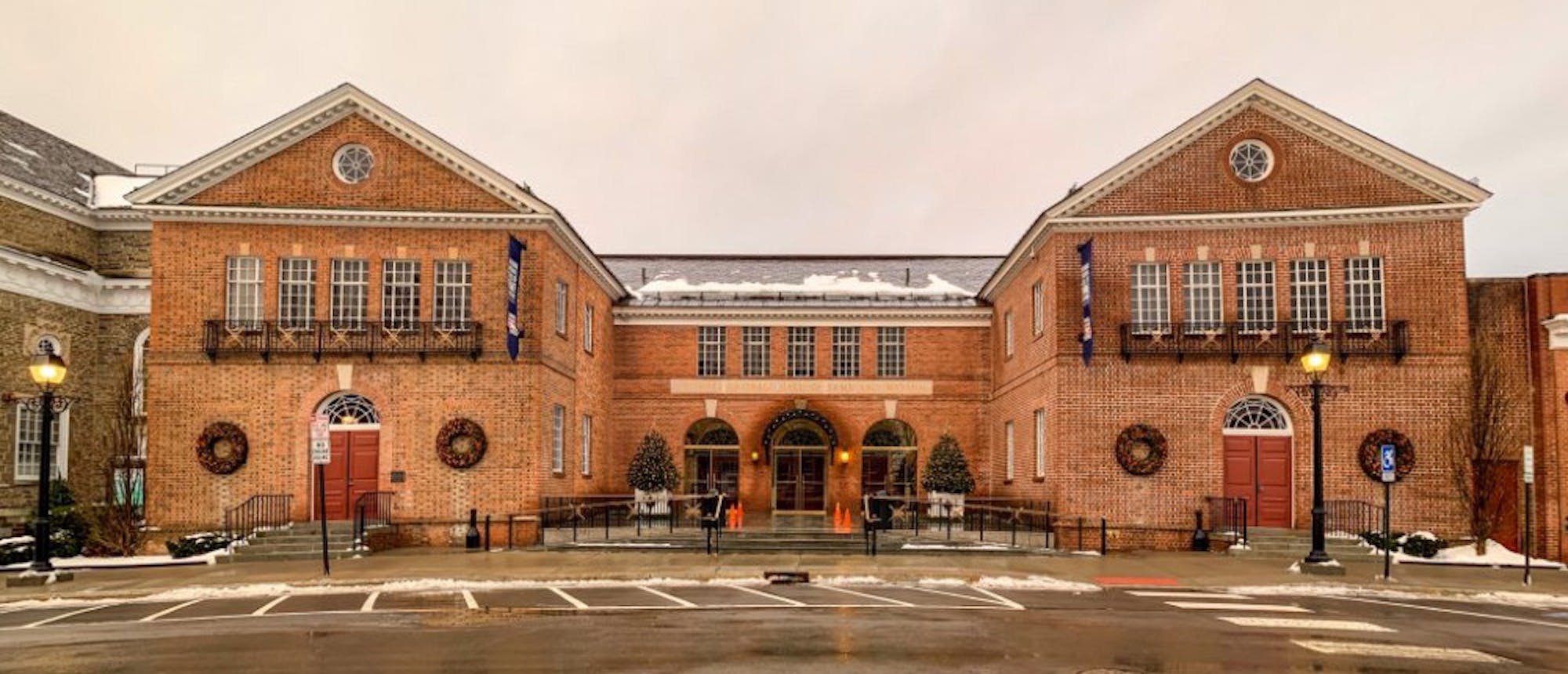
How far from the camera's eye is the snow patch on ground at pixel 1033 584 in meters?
19.3

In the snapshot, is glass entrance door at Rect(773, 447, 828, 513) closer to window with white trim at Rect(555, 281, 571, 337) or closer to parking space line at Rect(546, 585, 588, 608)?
window with white trim at Rect(555, 281, 571, 337)

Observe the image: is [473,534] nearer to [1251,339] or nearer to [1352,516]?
[1251,339]

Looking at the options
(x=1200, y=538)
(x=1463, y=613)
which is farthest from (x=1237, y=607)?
(x=1200, y=538)

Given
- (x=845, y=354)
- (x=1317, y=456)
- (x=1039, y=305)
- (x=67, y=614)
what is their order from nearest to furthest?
(x=67, y=614) < (x=1317, y=456) < (x=1039, y=305) < (x=845, y=354)

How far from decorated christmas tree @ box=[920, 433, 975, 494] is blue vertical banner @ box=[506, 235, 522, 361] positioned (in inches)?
473

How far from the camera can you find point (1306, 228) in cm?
2605

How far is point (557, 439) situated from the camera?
95.2 feet

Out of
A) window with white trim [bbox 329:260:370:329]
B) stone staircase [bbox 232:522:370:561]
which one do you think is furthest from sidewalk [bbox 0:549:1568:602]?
window with white trim [bbox 329:260:370:329]

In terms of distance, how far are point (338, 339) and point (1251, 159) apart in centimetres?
2066

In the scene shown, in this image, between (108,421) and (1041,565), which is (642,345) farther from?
(1041,565)

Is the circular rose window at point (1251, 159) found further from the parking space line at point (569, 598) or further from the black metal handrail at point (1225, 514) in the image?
the parking space line at point (569, 598)

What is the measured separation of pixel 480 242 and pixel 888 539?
37.1 ft

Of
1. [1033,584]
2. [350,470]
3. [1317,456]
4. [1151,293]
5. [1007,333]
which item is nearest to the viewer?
[1033,584]

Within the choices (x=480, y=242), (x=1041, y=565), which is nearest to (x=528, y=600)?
(x=1041, y=565)
